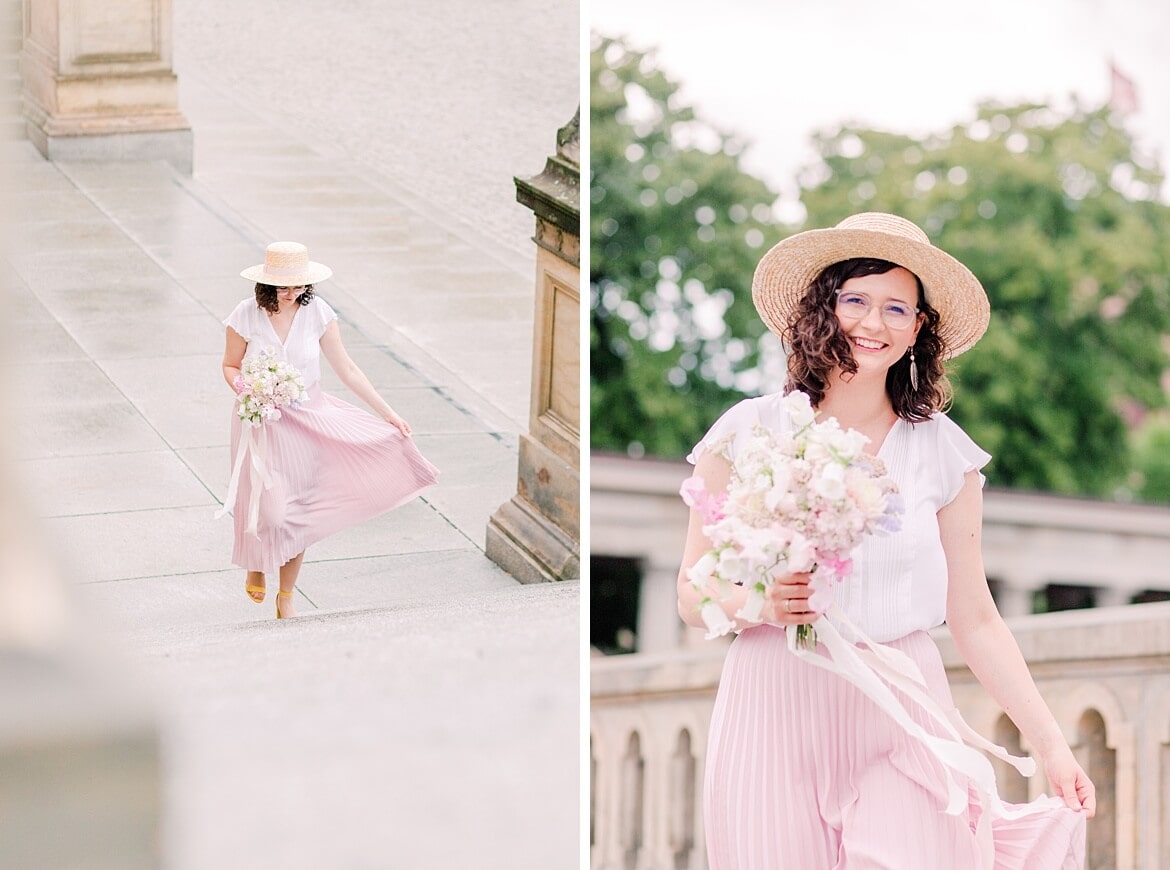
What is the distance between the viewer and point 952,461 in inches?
119

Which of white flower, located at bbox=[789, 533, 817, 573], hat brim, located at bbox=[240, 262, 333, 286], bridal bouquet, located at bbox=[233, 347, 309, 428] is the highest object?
hat brim, located at bbox=[240, 262, 333, 286]

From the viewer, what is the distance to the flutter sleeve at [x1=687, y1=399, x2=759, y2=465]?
9.83ft

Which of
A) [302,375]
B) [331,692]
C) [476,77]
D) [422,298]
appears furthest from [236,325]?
[476,77]

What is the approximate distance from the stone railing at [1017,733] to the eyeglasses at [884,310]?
1.76 m

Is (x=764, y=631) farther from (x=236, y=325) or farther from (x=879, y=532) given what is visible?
(x=236, y=325)

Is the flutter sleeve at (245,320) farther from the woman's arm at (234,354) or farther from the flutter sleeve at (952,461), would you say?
the flutter sleeve at (952,461)

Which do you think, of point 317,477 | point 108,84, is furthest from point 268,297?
point 108,84

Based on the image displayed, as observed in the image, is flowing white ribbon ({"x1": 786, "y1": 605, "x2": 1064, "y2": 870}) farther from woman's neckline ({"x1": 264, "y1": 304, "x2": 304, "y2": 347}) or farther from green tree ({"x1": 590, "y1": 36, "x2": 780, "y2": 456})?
green tree ({"x1": 590, "y1": 36, "x2": 780, "y2": 456})

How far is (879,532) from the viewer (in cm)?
278

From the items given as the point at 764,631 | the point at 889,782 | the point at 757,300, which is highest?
the point at 757,300

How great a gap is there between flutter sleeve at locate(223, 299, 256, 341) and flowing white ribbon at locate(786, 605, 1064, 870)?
2.96 meters

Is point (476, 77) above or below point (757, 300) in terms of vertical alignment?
above

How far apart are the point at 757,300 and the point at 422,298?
757cm

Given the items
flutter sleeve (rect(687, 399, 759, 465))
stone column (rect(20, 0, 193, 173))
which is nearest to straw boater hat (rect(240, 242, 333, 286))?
flutter sleeve (rect(687, 399, 759, 465))
